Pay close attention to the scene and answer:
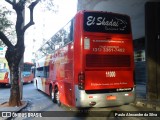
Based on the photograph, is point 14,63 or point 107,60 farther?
point 14,63

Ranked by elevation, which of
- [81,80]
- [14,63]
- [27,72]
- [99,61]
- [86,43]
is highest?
[86,43]

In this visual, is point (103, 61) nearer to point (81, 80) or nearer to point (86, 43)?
point (86, 43)

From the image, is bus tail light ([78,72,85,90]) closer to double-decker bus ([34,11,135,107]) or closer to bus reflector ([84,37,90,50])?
double-decker bus ([34,11,135,107])

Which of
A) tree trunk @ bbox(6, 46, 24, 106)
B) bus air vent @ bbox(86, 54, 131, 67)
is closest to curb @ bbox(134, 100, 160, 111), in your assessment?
bus air vent @ bbox(86, 54, 131, 67)

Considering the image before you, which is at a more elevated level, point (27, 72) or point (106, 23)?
point (106, 23)

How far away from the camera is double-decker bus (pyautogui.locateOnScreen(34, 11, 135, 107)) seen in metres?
10.7

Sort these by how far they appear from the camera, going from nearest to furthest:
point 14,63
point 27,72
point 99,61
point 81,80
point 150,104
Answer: point 81,80 < point 99,61 < point 150,104 < point 14,63 < point 27,72

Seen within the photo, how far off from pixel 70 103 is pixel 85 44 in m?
2.31

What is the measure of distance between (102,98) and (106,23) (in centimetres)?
275

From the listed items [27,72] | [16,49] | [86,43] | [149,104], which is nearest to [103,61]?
[86,43]

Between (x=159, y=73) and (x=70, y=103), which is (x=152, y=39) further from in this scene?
(x=70, y=103)

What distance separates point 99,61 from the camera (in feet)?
36.2

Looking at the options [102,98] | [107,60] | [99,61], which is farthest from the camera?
[107,60]

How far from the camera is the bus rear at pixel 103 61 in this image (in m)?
10.7
